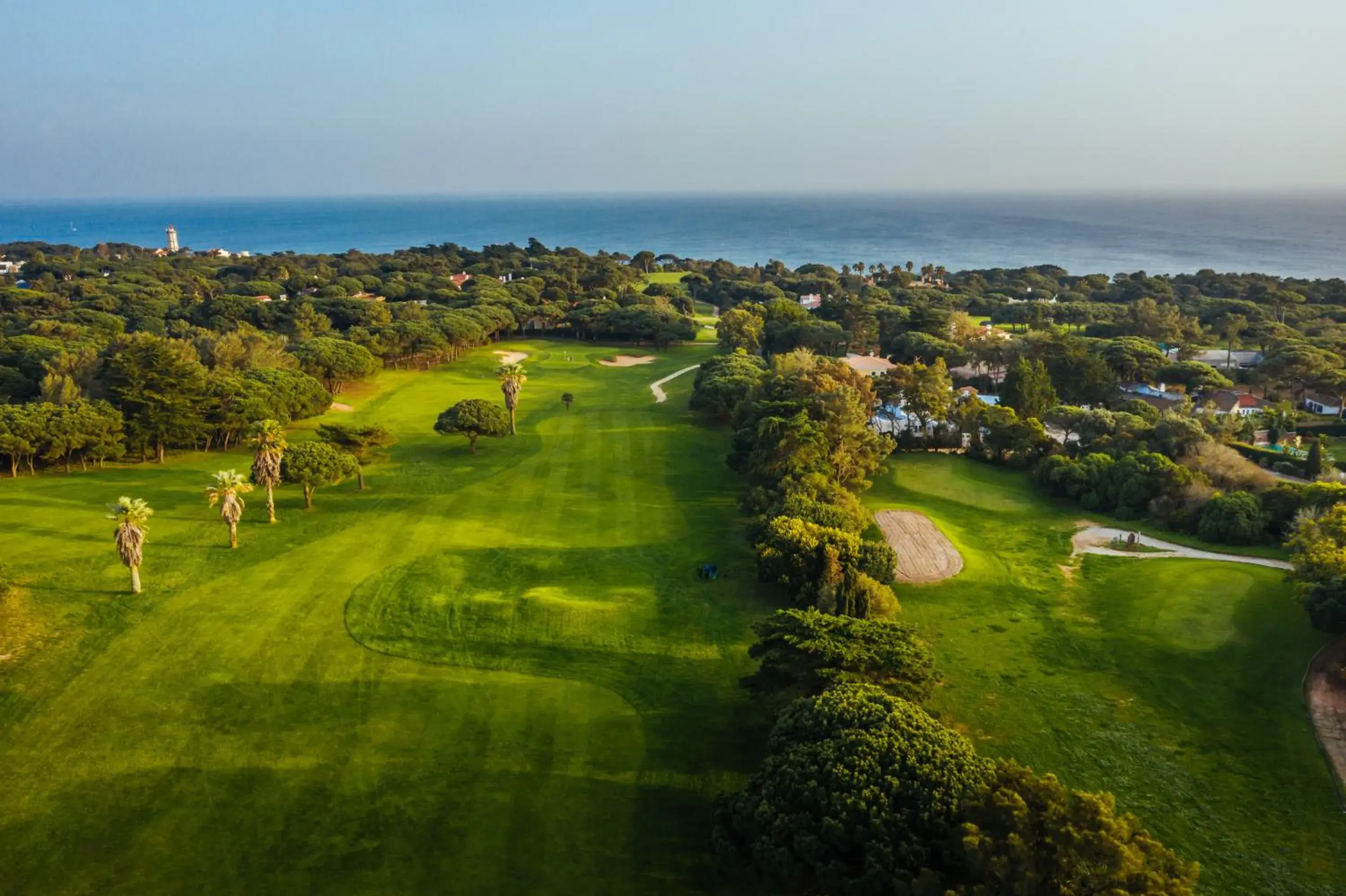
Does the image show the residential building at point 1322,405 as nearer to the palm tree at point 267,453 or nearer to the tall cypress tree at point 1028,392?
the tall cypress tree at point 1028,392

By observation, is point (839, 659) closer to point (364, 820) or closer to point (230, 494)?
point (364, 820)

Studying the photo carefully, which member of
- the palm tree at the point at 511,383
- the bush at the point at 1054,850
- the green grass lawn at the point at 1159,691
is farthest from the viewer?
the palm tree at the point at 511,383

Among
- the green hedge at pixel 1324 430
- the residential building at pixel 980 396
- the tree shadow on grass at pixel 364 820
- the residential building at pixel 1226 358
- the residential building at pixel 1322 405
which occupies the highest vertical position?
the residential building at pixel 1226 358

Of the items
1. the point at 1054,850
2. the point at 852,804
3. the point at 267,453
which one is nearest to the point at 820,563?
the point at 852,804

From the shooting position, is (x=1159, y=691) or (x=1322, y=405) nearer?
(x=1159, y=691)

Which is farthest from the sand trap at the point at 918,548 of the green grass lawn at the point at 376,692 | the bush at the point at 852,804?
the bush at the point at 852,804

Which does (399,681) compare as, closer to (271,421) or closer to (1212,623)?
(271,421)
